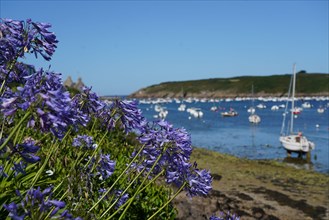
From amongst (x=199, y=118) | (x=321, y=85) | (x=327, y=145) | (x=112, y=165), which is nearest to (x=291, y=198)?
(x=112, y=165)

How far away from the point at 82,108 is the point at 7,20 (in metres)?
0.66

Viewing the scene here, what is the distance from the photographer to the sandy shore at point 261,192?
1148cm

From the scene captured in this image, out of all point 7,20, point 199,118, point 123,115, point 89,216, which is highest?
point 7,20

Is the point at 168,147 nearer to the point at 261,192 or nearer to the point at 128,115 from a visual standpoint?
the point at 128,115

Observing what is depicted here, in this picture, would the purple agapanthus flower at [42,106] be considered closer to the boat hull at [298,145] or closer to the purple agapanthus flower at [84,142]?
the purple agapanthus flower at [84,142]

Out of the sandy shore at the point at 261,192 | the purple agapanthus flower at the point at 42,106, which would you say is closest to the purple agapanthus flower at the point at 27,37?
the purple agapanthus flower at the point at 42,106

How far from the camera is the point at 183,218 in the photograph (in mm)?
7125

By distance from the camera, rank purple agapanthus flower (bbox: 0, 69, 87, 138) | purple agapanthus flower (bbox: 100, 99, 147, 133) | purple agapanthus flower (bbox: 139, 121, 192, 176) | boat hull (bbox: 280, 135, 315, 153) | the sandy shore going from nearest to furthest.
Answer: purple agapanthus flower (bbox: 0, 69, 87, 138) → purple agapanthus flower (bbox: 139, 121, 192, 176) → purple agapanthus flower (bbox: 100, 99, 147, 133) → the sandy shore → boat hull (bbox: 280, 135, 315, 153)

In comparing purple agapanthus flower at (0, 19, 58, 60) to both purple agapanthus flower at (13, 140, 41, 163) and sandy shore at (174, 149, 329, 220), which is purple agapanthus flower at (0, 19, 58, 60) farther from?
sandy shore at (174, 149, 329, 220)

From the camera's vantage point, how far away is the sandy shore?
1148 centimetres

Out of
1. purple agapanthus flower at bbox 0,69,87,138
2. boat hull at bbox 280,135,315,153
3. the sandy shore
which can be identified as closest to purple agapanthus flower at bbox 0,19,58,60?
purple agapanthus flower at bbox 0,69,87,138

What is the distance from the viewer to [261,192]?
18.3 m

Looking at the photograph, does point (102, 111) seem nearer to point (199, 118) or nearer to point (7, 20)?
point (7, 20)

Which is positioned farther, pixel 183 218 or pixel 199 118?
pixel 199 118
